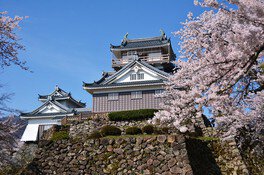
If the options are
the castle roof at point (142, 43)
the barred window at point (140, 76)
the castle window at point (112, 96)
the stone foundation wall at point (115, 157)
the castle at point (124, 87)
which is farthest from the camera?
the castle roof at point (142, 43)

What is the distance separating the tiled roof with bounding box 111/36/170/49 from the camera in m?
27.3

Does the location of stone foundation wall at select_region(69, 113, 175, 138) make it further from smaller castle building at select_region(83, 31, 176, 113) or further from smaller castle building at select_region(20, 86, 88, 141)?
smaller castle building at select_region(20, 86, 88, 141)

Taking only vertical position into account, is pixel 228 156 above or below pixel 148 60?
below

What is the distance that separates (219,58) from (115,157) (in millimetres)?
7393

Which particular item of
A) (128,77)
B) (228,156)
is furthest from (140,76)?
(228,156)

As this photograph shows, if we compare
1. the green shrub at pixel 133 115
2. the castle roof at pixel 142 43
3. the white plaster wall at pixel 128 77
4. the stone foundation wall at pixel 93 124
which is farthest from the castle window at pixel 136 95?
the castle roof at pixel 142 43

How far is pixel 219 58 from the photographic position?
5.18 meters

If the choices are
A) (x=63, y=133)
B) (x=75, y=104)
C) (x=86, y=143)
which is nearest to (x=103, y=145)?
(x=86, y=143)

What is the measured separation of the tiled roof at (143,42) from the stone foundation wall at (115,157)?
17.1 meters

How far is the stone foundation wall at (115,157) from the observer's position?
34.0ft

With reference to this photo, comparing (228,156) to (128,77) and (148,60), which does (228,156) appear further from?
(148,60)

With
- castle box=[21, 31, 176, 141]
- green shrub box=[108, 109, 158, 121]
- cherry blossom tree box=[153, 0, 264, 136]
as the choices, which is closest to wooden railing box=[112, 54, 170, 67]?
castle box=[21, 31, 176, 141]

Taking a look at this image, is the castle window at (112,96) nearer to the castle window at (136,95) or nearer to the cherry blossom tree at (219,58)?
the castle window at (136,95)

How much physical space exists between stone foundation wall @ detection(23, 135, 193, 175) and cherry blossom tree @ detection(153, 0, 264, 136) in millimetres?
3793
